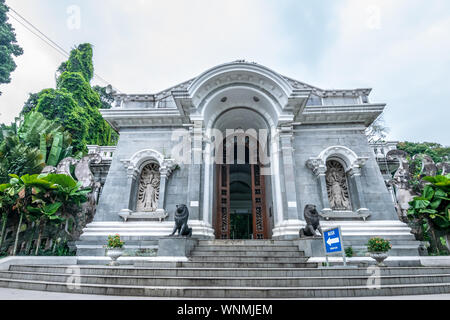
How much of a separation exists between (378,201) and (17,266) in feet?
40.6

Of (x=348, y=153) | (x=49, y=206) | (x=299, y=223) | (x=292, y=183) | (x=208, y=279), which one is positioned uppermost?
(x=348, y=153)

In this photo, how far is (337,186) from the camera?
9.99 meters

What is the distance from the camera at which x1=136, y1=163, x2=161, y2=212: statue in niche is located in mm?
10010

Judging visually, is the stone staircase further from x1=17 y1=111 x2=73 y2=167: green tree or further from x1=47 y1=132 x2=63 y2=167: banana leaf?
x1=17 y1=111 x2=73 y2=167: green tree

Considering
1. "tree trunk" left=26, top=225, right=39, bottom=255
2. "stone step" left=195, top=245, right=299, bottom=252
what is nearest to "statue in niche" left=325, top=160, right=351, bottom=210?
"stone step" left=195, top=245, right=299, bottom=252

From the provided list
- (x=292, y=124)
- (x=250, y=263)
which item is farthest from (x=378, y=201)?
(x=250, y=263)

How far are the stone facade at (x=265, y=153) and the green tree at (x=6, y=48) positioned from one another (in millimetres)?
18292

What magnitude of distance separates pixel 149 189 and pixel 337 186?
26.1 ft

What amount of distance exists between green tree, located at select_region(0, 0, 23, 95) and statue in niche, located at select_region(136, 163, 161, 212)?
2085 centimetres

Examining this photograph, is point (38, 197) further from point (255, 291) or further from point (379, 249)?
point (379, 249)

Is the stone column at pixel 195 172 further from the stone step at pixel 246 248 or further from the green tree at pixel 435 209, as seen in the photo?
the green tree at pixel 435 209
